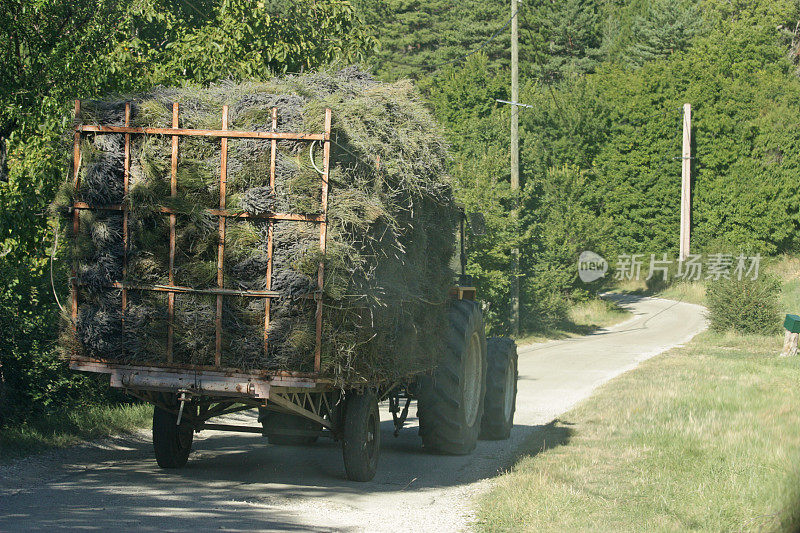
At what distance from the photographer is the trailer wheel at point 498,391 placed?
40.0 feet

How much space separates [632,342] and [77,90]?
76.0 feet

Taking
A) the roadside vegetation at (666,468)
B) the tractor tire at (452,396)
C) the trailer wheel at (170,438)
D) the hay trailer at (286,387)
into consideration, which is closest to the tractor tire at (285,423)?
the hay trailer at (286,387)

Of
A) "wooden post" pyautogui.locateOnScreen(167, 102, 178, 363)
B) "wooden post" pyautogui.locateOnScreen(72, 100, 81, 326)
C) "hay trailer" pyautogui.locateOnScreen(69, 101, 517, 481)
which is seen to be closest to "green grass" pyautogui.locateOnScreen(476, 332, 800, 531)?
"hay trailer" pyautogui.locateOnScreen(69, 101, 517, 481)

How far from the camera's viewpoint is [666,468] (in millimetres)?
9570

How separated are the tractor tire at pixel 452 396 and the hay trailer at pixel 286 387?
1 cm

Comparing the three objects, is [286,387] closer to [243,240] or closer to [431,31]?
[243,240]

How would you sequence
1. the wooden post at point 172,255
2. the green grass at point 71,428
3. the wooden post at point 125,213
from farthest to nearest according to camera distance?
the green grass at point 71,428, the wooden post at point 125,213, the wooden post at point 172,255

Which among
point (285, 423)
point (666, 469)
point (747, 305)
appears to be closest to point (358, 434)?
point (285, 423)

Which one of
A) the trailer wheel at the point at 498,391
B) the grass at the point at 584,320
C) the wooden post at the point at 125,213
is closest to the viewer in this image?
the wooden post at the point at 125,213

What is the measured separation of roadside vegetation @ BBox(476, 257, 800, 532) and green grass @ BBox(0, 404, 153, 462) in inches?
194

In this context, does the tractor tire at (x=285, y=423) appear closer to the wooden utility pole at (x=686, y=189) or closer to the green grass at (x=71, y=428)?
the green grass at (x=71, y=428)

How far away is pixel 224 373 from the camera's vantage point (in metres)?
7.90

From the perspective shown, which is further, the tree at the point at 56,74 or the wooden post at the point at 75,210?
the tree at the point at 56,74

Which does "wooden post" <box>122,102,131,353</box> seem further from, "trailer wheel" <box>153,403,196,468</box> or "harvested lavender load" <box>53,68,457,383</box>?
"trailer wheel" <box>153,403,196,468</box>
